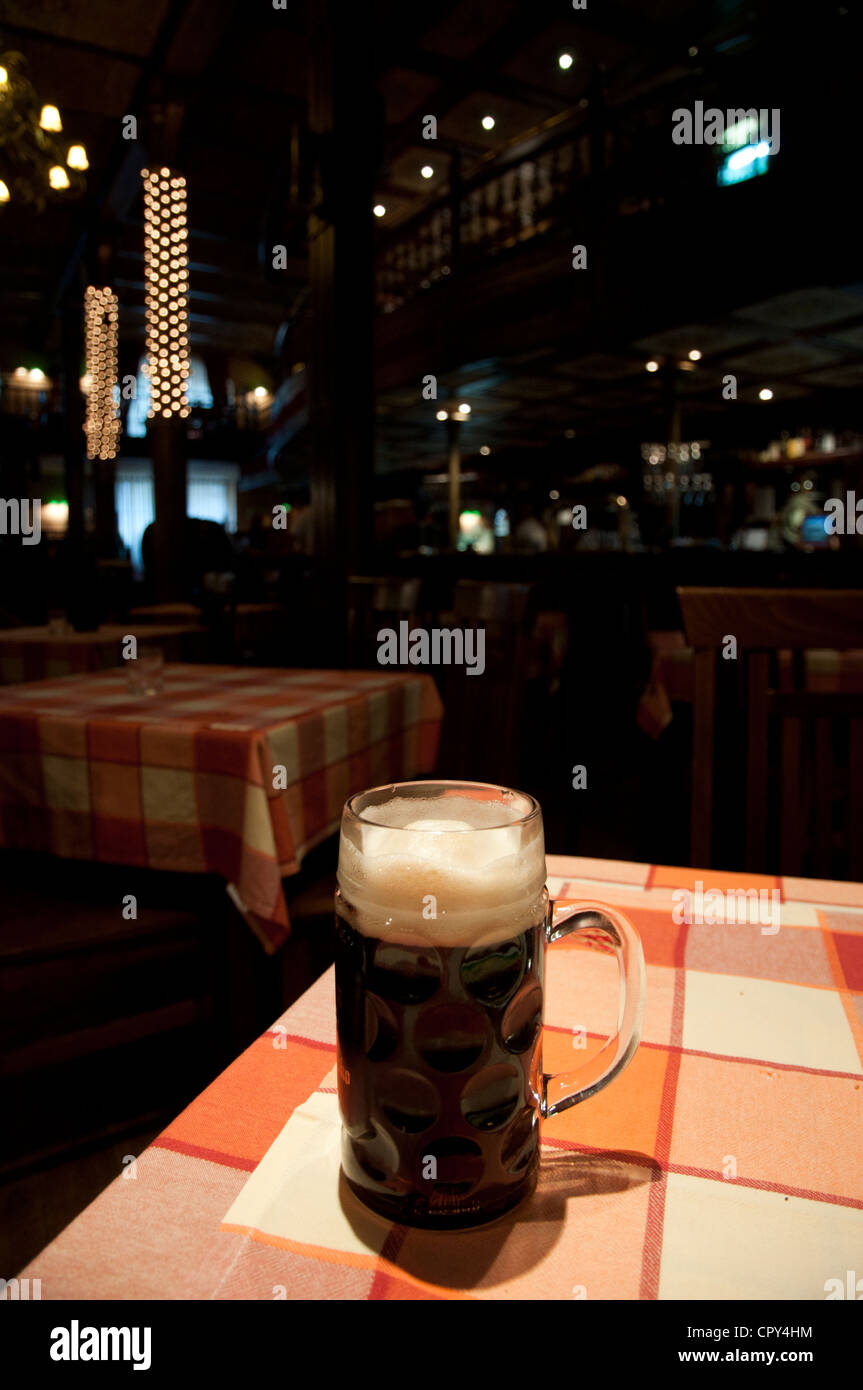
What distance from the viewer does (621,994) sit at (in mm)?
463

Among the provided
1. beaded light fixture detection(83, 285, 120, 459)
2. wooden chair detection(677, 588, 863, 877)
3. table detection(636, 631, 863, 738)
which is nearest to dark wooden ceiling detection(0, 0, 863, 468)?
beaded light fixture detection(83, 285, 120, 459)

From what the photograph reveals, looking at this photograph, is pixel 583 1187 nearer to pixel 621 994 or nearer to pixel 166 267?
pixel 621 994

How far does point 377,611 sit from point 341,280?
2.32 m

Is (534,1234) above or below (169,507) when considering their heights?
below

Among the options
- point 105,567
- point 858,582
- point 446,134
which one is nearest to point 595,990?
point 858,582

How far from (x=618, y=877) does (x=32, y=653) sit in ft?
10.9

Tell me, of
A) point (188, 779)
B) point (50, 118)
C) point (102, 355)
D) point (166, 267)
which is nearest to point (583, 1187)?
point (188, 779)

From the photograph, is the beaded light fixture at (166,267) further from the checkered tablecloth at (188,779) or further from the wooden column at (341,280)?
the checkered tablecloth at (188,779)

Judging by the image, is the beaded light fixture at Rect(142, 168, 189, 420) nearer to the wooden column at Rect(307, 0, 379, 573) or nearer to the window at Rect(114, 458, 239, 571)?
the wooden column at Rect(307, 0, 379, 573)

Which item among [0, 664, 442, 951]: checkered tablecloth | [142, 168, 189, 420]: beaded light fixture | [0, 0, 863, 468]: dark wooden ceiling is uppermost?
[0, 0, 863, 468]: dark wooden ceiling

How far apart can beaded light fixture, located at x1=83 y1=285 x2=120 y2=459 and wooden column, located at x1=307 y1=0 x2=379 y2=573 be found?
3432 millimetres

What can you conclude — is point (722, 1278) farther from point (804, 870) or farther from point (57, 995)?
point (57, 995)

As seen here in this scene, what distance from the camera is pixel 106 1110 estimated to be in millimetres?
1629

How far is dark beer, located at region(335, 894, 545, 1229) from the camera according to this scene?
0.43m
